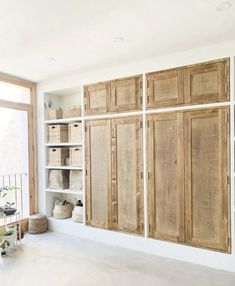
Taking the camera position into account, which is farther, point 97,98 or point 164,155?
point 97,98

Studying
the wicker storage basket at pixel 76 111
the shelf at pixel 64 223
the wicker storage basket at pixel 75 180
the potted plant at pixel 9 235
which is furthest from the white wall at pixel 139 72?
the potted plant at pixel 9 235

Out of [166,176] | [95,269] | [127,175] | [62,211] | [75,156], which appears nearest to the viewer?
[95,269]

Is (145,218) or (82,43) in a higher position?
(82,43)

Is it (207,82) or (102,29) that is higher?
(102,29)

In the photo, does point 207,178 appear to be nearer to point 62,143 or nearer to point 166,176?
point 166,176

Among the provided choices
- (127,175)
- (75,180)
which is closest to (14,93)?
(75,180)

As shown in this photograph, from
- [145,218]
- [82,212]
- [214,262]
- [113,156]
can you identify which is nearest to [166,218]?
[145,218]

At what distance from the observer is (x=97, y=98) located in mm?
3646

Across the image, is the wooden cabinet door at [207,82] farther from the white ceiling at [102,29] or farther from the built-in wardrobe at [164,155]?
the white ceiling at [102,29]

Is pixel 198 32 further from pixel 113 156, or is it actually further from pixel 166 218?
pixel 166 218

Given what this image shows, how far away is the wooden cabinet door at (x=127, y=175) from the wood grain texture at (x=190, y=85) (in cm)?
45

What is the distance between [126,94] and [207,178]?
1.50 meters

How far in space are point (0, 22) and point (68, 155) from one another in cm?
235

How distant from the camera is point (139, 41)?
272 cm
